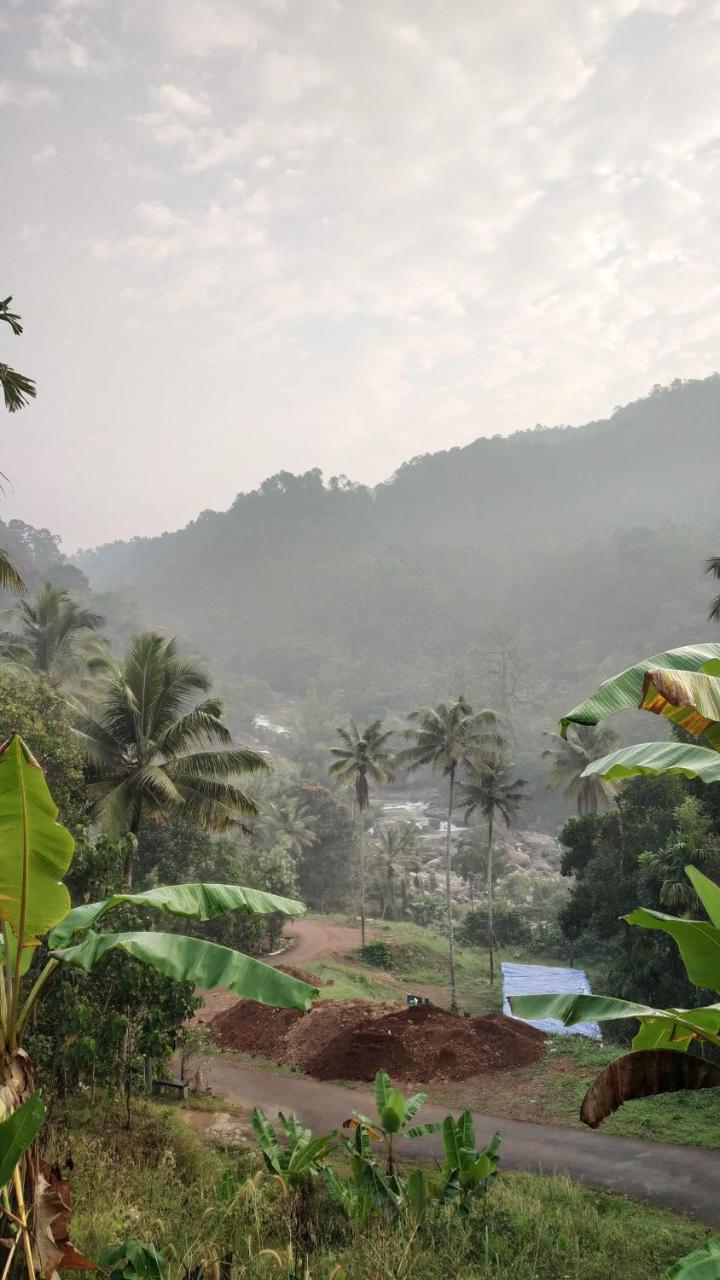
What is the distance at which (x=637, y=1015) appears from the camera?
175 inches

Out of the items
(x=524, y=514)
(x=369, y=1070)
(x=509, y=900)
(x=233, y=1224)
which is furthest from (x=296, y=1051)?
(x=524, y=514)

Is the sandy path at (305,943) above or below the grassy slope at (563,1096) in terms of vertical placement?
below

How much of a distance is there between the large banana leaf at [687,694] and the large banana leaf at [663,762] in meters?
0.16

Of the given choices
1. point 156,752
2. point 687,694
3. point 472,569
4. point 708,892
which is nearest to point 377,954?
point 156,752

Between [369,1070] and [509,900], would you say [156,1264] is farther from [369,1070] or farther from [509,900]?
[509,900]

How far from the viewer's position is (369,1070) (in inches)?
653

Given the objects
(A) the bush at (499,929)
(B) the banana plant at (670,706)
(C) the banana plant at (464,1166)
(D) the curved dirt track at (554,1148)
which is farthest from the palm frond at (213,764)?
(A) the bush at (499,929)

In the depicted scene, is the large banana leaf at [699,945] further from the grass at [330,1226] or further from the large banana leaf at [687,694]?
the grass at [330,1226]

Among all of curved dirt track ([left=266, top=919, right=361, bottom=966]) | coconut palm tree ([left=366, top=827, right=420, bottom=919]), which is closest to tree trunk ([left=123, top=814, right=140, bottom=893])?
Answer: curved dirt track ([left=266, top=919, right=361, bottom=966])

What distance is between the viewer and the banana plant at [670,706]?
443 centimetres

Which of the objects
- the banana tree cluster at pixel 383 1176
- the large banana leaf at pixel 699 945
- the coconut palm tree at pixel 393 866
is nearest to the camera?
the large banana leaf at pixel 699 945

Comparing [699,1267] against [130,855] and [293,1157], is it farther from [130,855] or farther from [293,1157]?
[130,855]

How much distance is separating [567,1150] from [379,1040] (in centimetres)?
612

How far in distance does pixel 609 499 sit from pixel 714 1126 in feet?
569
